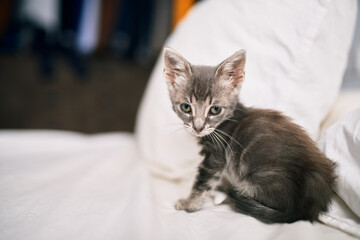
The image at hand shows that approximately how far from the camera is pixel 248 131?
→ 0.72 m

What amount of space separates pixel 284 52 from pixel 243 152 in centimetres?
37

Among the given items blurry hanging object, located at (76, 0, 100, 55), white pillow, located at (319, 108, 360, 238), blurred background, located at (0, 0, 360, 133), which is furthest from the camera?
blurry hanging object, located at (76, 0, 100, 55)

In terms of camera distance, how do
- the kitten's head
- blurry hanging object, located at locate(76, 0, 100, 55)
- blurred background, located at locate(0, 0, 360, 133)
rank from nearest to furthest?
the kitten's head, blurred background, located at locate(0, 0, 360, 133), blurry hanging object, located at locate(76, 0, 100, 55)

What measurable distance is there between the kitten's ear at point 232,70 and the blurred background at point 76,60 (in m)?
1.59

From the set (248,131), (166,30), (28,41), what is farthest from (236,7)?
(28,41)

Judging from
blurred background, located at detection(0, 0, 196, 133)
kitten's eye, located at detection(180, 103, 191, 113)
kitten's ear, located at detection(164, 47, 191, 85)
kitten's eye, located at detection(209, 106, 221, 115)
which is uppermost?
kitten's ear, located at detection(164, 47, 191, 85)

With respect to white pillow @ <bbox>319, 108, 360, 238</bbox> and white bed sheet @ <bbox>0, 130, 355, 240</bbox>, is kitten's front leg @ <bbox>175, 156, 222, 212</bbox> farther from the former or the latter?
white pillow @ <bbox>319, 108, 360, 238</bbox>

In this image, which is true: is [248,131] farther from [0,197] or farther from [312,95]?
[0,197]

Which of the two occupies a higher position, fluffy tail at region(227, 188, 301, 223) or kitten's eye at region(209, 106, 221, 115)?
kitten's eye at region(209, 106, 221, 115)

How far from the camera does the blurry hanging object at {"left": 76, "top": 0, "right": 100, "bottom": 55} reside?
91.2 inches

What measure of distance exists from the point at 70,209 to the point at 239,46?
0.77 metres

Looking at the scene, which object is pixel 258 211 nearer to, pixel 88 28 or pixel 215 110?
pixel 215 110

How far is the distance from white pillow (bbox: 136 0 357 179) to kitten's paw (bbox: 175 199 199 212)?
152 mm

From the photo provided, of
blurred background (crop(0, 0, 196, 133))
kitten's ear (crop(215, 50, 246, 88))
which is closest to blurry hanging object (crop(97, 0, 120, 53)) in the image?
blurred background (crop(0, 0, 196, 133))
